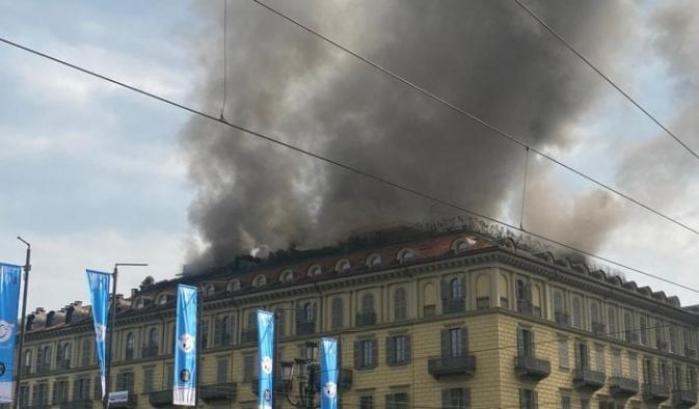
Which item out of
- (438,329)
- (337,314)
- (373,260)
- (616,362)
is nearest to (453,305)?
(438,329)

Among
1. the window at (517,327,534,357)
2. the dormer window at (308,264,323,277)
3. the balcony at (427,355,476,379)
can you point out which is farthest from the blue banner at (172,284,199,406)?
the dormer window at (308,264,323,277)

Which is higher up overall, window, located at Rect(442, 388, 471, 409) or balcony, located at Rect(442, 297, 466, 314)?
balcony, located at Rect(442, 297, 466, 314)

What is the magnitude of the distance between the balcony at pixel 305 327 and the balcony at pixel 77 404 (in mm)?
21318

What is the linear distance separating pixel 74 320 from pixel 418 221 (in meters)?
30.0

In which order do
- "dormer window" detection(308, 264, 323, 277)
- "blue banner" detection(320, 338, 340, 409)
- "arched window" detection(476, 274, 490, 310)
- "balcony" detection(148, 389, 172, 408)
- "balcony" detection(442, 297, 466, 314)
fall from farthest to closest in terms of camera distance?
"balcony" detection(148, 389, 172, 408) → "dormer window" detection(308, 264, 323, 277) → "balcony" detection(442, 297, 466, 314) → "arched window" detection(476, 274, 490, 310) → "blue banner" detection(320, 338, 340, 409)

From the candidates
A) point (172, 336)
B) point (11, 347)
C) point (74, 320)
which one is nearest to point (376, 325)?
point (172, 336)

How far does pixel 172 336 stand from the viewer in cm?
7750

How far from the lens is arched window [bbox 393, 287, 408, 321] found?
2544 inches

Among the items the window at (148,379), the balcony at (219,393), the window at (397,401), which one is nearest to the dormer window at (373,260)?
the window at (397,401)

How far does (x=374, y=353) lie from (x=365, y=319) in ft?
7.42

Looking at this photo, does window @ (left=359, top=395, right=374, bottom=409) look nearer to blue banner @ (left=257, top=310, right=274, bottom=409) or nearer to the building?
the building

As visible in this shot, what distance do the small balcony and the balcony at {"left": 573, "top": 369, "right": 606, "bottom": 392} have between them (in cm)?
299

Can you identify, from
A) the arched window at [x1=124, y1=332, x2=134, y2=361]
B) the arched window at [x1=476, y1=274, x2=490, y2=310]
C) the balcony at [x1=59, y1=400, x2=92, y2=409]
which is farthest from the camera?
the balcony at [x1=59, y1=400, x2=92, y2=409]

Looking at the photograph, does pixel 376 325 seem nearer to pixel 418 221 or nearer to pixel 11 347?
pixel 418 221
